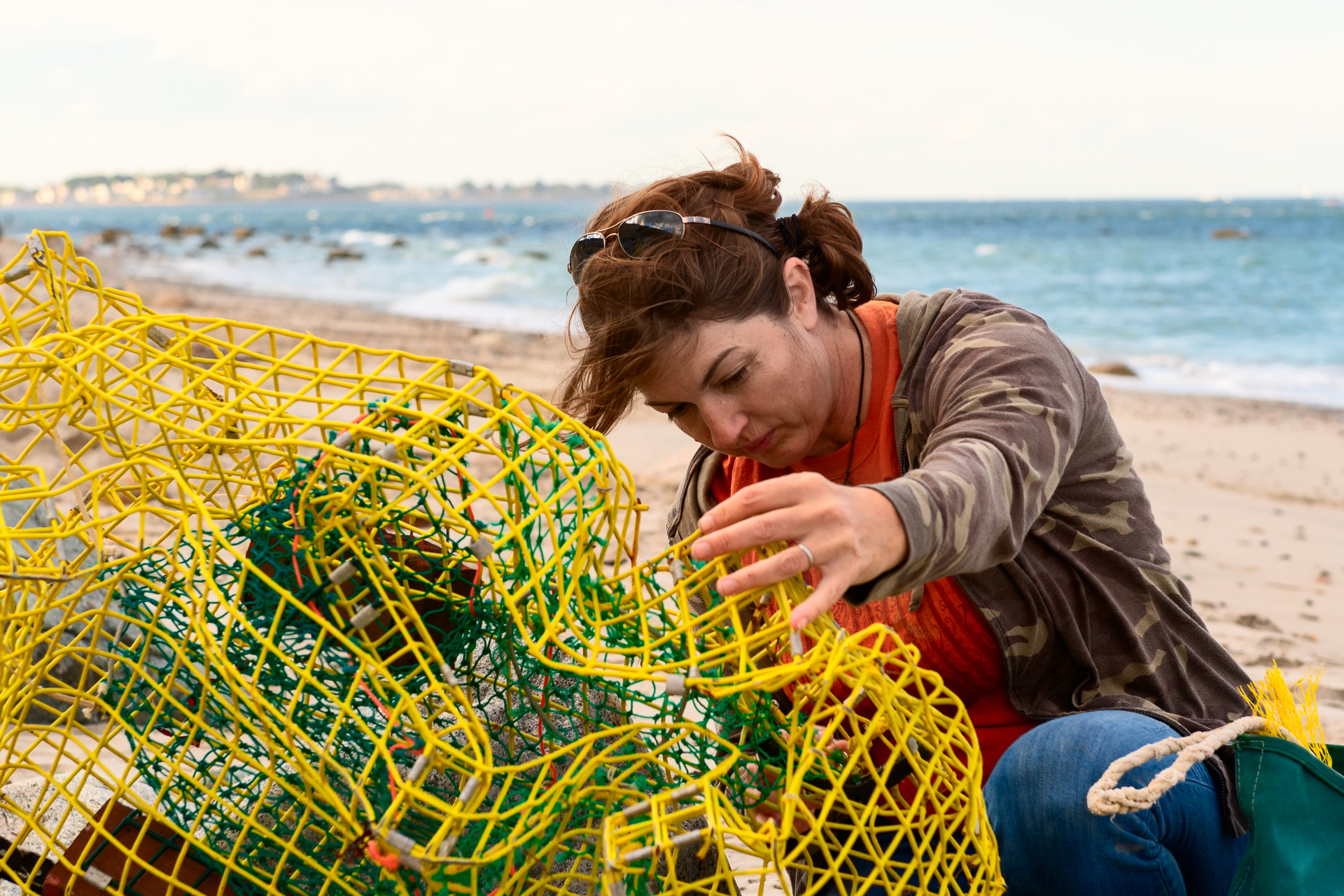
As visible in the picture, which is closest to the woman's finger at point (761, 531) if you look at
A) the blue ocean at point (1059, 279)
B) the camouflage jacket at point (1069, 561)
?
the camouflage jacket at point (1069, 561)

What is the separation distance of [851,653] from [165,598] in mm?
852

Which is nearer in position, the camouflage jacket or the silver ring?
the silver ring

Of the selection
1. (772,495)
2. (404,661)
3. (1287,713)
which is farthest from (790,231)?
(1287,713)

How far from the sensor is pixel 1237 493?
19.8 feet

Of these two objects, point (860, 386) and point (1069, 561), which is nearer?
point (1069, 561)

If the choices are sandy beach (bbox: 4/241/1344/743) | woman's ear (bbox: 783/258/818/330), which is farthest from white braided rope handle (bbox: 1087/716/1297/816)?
sandy beach (bbox: 4/241/1344/743)

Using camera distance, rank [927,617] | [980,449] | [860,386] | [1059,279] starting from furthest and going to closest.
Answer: [1059,279] < [860,386] < [927,617] < [980,449]

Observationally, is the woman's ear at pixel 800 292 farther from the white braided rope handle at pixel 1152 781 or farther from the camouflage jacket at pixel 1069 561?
the white braided rope handle at pixel 1152 781

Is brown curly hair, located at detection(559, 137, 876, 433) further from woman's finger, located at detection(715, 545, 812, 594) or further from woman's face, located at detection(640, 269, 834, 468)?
woman's finger, located at detection(715, 545, 812, 594)

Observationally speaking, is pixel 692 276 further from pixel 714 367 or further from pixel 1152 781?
pixel 1152 781

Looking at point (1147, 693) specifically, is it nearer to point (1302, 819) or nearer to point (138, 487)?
point (1302, 819)

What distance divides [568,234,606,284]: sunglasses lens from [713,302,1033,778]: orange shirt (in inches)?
19.3

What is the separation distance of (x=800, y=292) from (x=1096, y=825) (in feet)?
3.18

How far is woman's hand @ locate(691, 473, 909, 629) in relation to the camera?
112 centimetres
